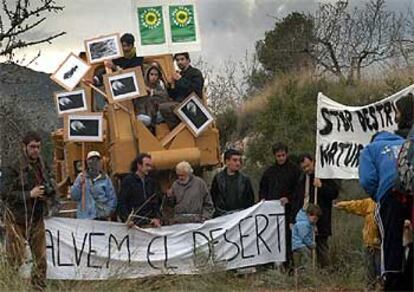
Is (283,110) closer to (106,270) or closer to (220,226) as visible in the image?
(220,226)

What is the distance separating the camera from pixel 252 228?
1209 centimetres

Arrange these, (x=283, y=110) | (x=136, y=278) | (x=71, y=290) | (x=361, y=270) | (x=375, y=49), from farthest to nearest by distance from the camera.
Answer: (x=375, y=49)
(x=283, y=110)
(x=361, y=270)
(x=136, y=278)
(x=71, y=290)

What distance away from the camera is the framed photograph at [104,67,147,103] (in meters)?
13.0

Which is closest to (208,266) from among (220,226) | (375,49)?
(220,226)

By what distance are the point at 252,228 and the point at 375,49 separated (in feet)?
29.1

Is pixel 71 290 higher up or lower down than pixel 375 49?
lower down

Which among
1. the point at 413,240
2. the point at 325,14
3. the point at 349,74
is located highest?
the point at 325,14

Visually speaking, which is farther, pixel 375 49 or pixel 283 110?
pixel 375 49

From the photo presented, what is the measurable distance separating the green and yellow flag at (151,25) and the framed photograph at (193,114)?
3.17 ft

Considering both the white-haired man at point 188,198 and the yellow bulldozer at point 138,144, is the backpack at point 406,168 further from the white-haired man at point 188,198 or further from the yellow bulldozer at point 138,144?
the yellow bulldozer at point 138,144

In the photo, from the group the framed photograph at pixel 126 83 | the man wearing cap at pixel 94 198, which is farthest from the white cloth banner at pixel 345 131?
the man wearing cap at pixel 94 198

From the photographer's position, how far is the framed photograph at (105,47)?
13406 mm

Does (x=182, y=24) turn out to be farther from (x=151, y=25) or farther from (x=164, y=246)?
(x=164, y=246)

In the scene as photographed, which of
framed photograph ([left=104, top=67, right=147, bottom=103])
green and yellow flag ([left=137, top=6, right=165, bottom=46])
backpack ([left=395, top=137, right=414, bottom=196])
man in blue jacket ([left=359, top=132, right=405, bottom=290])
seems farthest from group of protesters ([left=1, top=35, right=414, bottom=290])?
backpack ([left=395, top=137, right=414, bottom=196])
